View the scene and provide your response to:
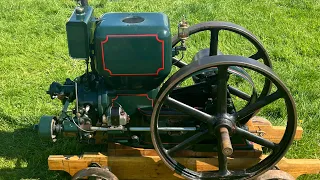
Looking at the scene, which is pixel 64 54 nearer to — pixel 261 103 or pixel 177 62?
pixel 177 62

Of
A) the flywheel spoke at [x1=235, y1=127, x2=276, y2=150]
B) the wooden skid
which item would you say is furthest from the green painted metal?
the flywheel spoke at [x1=235, y1=127, x2=276, y2=150]

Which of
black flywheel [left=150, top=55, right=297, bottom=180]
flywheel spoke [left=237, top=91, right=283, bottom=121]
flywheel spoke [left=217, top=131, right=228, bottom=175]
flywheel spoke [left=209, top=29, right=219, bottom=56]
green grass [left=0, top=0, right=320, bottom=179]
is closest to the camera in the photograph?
black flywheel [left=150, top=55, right=297, bottom=180]

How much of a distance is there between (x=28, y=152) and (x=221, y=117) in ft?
5.41

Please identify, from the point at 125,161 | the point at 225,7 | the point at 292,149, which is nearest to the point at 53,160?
the point at 125,161

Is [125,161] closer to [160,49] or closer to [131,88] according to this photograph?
[131,88]

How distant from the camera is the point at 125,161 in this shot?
2.75 metres

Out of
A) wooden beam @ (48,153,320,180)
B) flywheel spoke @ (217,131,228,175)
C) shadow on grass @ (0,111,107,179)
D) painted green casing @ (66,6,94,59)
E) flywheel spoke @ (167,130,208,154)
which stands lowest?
shadow on grass @ (0,111,107,179)

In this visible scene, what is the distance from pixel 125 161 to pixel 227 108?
760 mm

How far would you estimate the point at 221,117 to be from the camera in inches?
98.7

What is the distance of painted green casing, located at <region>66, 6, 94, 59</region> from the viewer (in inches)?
96.8

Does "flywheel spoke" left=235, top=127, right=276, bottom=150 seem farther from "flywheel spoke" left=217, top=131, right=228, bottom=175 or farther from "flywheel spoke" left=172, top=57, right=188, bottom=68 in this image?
"flywheel spoke" left=172, top=57, right=188, bottom=68

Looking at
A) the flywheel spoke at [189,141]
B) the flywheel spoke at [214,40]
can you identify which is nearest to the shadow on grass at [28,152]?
the flywheel spoke at [189,141]

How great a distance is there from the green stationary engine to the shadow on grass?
1.39 feet

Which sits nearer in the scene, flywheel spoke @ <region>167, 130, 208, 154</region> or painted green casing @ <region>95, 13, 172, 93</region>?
painted green casing @ <region>95, 13, 172, 93</region>
